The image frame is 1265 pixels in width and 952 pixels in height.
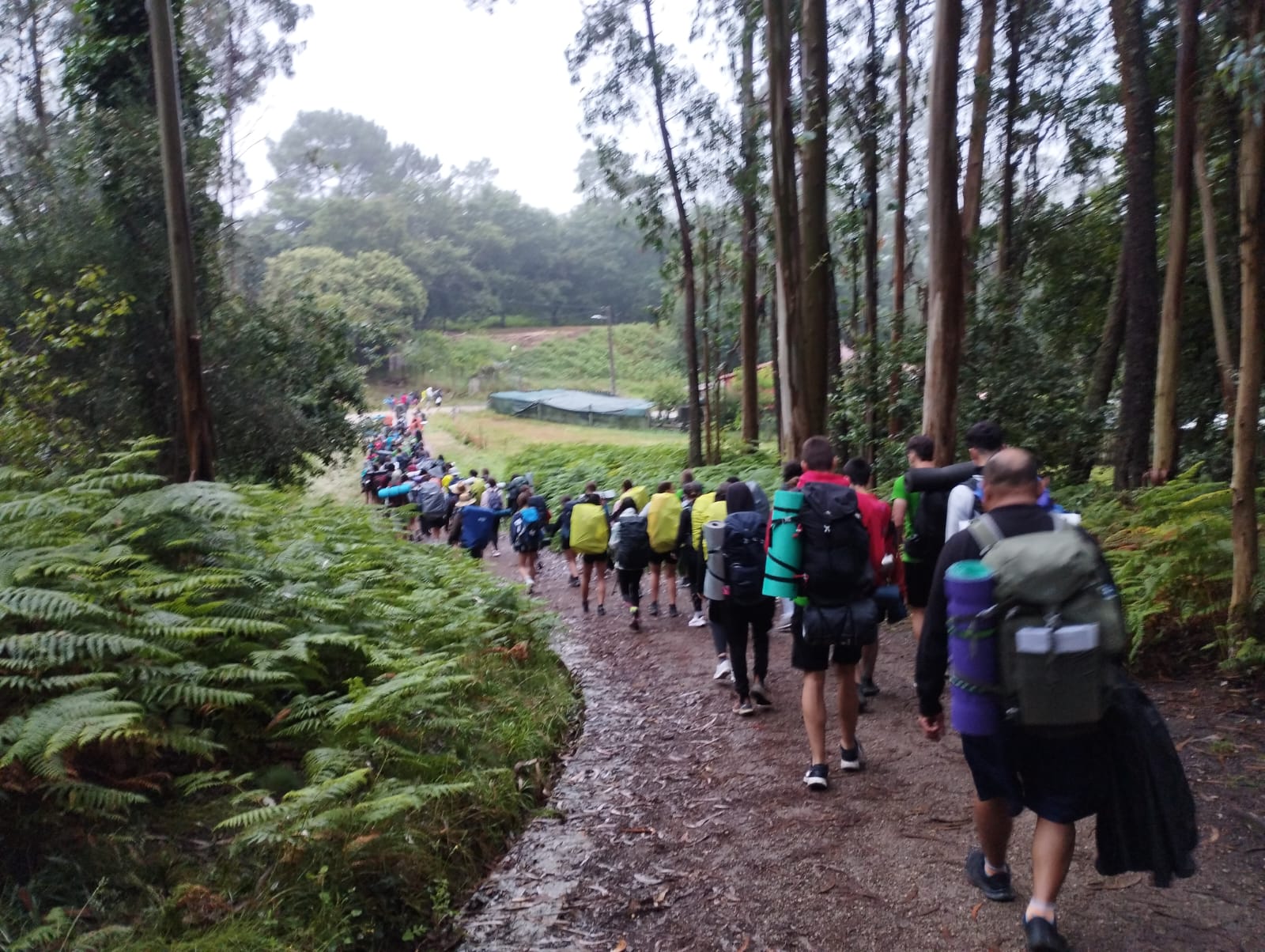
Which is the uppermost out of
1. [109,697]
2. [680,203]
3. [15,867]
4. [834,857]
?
[680,203]

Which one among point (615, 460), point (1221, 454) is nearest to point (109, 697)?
point (1221, 454)

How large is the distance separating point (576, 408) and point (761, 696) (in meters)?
48.3

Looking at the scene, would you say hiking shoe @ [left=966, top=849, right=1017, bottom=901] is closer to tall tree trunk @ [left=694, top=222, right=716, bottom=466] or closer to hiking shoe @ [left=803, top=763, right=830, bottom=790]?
hiking shoe @ [left=803, top=763, right=830, bottom=790]

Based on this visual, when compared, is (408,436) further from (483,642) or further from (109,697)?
(109,697)

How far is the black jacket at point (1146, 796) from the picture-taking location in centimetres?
323

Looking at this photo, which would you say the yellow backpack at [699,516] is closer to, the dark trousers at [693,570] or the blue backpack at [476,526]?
the dark trousers at [693,570]

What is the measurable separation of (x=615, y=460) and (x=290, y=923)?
2682 centimetres

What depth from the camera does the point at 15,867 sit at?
3777mm

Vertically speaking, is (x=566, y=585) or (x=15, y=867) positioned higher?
(x=15, y=867)

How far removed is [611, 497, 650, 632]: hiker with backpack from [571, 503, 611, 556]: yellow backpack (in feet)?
1.74

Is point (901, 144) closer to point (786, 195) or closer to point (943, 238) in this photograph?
point (786, 195)

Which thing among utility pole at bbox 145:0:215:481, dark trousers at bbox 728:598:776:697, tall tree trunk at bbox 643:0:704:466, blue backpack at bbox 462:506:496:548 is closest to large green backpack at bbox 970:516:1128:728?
dark trousers at bbox 728:598:776:697

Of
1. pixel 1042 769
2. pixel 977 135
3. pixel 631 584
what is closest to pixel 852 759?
pixel 1042 769

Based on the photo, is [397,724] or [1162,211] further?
[1162,211]
